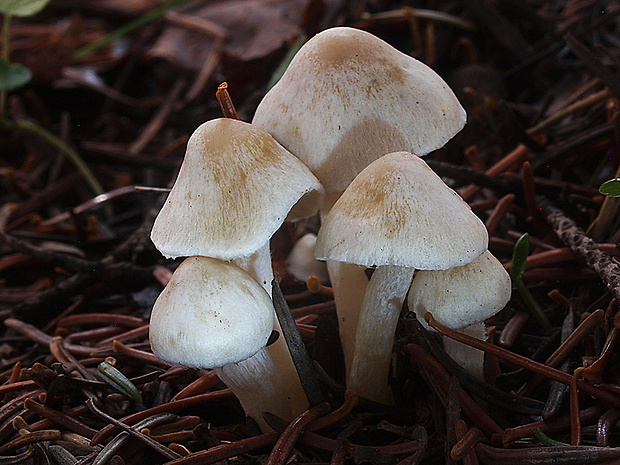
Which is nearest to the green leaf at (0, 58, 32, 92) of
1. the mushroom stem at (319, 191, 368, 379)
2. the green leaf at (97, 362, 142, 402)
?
the green leaf at (97, 362, 142, 402)

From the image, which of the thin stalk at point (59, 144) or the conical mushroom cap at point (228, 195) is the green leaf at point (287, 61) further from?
the thin stalk at point (59, 144)

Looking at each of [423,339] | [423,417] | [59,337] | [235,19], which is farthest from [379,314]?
[235,19]

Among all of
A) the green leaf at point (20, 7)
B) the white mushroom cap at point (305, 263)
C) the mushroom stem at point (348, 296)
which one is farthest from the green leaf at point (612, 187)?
the green leaf at point (20, 7)

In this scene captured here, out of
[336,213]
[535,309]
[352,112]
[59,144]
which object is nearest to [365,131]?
[352,112]

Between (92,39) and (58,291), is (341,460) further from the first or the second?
(92,39)

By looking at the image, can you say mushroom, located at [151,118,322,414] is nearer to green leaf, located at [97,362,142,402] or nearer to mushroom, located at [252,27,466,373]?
mushroom, located at [252,27,466,373]

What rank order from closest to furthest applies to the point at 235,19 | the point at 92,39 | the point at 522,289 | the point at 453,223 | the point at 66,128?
the point at 453,223
the point at 522,289
the point at 66,128
the point at 235,19
the point at 92,39

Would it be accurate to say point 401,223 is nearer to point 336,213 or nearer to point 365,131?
point 336,213
